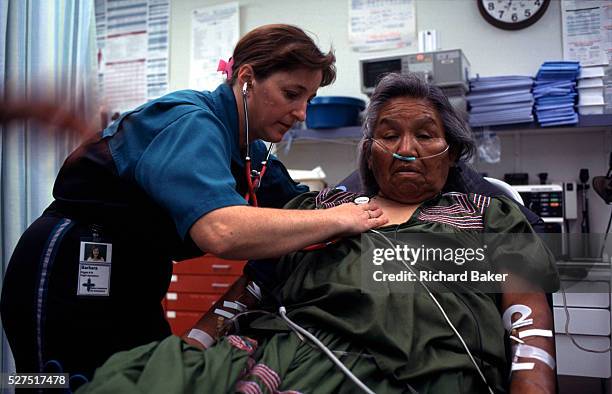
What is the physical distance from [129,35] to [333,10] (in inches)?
65.2

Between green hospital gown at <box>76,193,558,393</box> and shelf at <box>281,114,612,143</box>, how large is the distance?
1.25 meters

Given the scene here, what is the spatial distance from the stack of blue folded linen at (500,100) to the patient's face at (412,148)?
1.32 metres

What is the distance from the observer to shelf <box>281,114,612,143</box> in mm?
2543

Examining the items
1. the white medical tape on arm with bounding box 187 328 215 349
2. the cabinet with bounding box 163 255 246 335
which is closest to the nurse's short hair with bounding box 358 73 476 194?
the white medical tape on arm with bounding box 187 328 215 349

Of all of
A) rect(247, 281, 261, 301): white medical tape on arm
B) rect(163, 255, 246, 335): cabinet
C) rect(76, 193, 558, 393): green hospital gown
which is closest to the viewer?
rect(76, 193, 558, 393): green hospital gown

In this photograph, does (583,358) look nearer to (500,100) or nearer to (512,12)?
(500,100)

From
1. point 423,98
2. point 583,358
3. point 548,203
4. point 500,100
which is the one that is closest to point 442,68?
point 500,100

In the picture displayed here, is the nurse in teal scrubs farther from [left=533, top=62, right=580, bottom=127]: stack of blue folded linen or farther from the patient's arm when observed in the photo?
[left=533, top=62, right=580, bottom=127]: stack of blue folded linen

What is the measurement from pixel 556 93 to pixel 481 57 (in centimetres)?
68

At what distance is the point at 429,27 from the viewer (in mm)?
3238

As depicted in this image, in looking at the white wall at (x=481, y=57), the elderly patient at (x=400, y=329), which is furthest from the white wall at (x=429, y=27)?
the elderly patient at (x=400, y=329)

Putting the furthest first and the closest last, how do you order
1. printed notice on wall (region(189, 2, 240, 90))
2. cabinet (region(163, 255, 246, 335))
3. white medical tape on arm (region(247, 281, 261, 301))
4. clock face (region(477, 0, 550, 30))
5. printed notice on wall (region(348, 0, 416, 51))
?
printed notice on wall (region(189, 2, 240, 90)) → printed notice on wall (region(348, 0, 416, 51)) → clock face (region(477, 0, 550, 30)) → cabinet (region(163, 255, 246, 335)) → white medical tape on arm (region(247, 281, 261, 301))

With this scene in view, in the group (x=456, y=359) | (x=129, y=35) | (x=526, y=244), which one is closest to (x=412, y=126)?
(x=526, y=244)

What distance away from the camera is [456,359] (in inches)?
42.4
